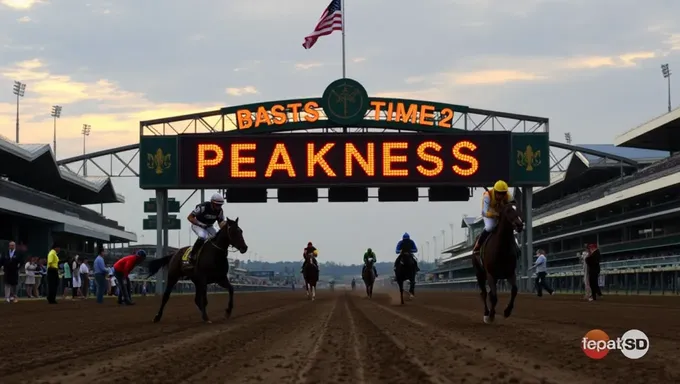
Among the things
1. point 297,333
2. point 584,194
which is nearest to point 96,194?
point 584,194

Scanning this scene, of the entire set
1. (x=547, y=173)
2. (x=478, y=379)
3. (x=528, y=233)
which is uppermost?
(x=547, y=173)

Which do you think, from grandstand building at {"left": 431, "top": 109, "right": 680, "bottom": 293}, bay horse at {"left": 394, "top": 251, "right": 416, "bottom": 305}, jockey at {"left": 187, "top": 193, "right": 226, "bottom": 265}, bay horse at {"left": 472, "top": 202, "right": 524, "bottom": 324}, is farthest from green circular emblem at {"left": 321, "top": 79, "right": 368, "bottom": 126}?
bay horse at {"left": 472, "top": 202, "right": 524, "bottom": 324}

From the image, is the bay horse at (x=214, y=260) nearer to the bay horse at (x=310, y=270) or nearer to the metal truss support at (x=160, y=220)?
the bay horse at (x=310, y=270)

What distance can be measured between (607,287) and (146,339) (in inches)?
1473

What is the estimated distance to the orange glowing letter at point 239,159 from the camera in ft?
142

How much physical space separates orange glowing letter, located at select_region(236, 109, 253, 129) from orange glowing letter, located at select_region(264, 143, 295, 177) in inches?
158

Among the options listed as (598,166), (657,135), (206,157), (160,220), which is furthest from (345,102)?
(598,166)

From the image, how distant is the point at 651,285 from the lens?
37719mm

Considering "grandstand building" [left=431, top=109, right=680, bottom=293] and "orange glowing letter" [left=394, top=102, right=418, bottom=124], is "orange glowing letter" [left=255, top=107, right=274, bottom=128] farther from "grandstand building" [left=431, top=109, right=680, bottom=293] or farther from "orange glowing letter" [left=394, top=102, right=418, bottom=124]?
"grandstand building" [left=431, top=109, right=680, bottom=293]

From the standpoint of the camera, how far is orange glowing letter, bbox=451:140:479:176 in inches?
1705

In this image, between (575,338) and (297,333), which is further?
(297,333)

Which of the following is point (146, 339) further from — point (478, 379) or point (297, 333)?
point (478, 379)

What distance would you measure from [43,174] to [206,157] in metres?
32.7

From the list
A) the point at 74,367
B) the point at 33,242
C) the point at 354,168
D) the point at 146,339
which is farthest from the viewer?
the point at 33,242
